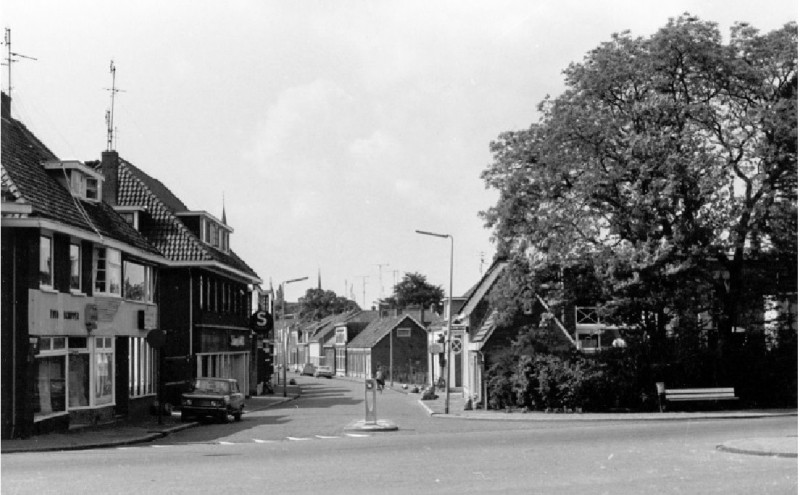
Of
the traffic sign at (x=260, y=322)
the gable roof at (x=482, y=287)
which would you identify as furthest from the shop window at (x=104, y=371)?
the traffic sign at (x=260, y=322)

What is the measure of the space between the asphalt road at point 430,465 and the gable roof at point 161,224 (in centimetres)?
1836

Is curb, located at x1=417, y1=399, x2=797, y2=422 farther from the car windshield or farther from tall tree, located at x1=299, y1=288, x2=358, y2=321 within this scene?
tall tree, located at x1=299, y1=288, x2=358, y2=321

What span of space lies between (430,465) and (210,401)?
19.4 metres

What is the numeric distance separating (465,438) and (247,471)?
9.65 m

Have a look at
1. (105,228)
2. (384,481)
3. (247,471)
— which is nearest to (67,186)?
(105,228)

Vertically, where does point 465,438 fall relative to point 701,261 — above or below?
below

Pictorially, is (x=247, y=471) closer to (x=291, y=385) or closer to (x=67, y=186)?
(x=67, y=186)

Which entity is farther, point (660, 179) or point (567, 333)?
point (567, 333)

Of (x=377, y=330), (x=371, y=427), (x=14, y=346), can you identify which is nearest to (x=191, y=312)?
(x=371, y=427)

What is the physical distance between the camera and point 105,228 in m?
33.9

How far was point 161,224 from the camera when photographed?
47906 mm

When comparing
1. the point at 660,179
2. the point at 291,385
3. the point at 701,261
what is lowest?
the point at 291,385

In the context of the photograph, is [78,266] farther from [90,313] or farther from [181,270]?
[181,270]

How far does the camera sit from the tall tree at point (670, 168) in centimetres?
3781
